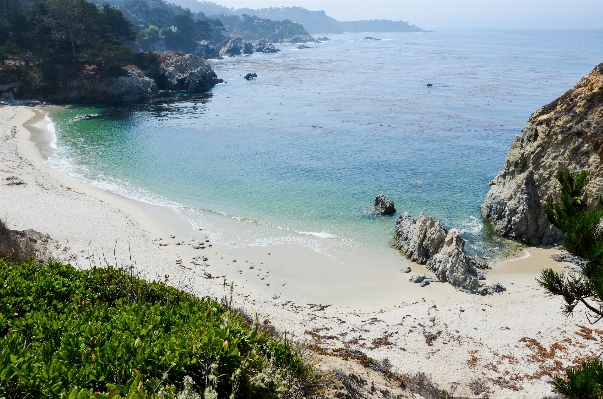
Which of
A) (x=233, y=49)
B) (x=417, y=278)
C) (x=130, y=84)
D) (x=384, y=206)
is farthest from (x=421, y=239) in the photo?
(x=233, y=49)

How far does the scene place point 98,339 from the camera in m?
6.05

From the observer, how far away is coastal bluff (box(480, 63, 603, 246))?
20.8 m

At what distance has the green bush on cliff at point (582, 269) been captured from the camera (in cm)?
606

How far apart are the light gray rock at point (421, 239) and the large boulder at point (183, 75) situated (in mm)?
61330

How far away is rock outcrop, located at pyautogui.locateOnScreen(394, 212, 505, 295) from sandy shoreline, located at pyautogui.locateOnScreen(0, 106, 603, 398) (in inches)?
21.9

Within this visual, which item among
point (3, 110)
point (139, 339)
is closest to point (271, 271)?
point (139, 339)

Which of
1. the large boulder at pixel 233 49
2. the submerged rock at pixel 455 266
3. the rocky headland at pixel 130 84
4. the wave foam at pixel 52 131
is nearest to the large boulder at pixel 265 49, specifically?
the large boulder at pixel 233 49

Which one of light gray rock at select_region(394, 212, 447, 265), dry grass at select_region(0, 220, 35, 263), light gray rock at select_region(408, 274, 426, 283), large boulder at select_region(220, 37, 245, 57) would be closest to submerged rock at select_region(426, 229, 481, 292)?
light gray rock at select_region(394, 212, 447, 265)

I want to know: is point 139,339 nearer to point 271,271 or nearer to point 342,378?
point 342,378

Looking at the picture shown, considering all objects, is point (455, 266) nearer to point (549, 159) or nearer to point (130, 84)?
point (549, 159)

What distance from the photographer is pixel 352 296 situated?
59.7 feet

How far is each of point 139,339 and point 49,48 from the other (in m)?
71.0

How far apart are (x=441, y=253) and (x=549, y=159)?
852 cm

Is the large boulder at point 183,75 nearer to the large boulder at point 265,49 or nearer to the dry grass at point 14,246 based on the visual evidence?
the dry grass at point 14,246
